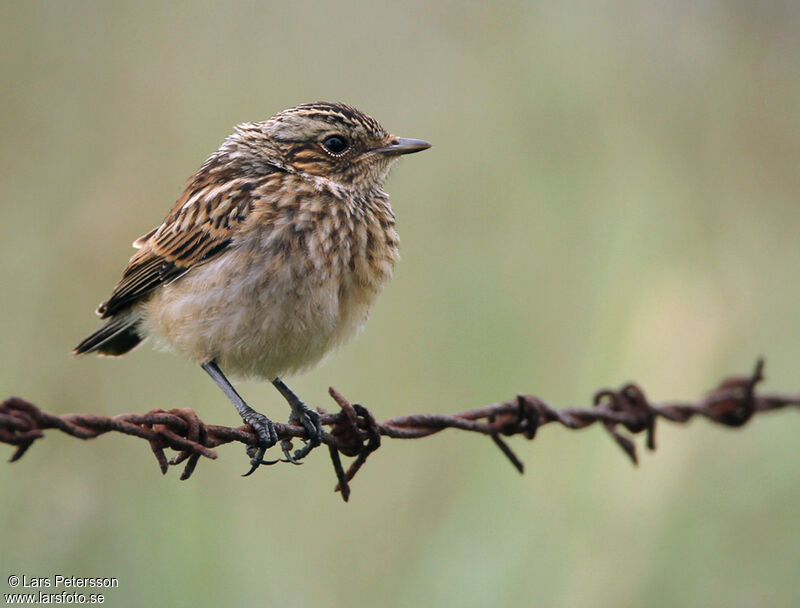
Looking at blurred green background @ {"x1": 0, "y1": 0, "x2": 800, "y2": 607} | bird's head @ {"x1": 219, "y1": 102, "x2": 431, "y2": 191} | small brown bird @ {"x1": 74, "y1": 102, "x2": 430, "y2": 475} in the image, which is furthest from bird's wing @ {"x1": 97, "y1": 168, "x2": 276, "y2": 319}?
blurred green background @ {"x1": 0, "y1": 0, "x2": 800, "y2": 607}

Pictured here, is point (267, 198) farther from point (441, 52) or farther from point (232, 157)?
point (441, 52)

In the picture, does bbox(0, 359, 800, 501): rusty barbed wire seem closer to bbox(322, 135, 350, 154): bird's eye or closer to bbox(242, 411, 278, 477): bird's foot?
bbox(242, 411, 278, 477): bird's foot

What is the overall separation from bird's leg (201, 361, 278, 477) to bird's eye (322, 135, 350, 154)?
1.28 metres

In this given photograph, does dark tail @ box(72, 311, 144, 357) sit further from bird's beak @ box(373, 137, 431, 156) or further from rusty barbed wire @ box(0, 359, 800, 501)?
rusty barbed wire @ box(0, 359, 800, 501)

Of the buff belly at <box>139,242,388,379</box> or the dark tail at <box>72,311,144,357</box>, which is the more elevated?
the buff belly at <box>139,242,388,379</box>

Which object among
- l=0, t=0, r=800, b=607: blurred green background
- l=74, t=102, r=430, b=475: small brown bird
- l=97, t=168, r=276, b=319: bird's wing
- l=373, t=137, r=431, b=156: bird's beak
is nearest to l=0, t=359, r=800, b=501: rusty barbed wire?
l=74, t=102, r=430, b=475: small brown bird

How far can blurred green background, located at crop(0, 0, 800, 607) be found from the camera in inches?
215

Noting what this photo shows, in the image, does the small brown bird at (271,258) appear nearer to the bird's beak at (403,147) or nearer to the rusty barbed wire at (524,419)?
the bird's beak at (403,147)

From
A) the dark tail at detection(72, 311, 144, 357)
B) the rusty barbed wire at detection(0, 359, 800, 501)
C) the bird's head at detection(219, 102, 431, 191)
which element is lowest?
the dark tail at detection(72, 311, 144, 357)

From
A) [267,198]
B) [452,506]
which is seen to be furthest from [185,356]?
[452,506]

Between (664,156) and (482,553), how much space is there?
137 inches

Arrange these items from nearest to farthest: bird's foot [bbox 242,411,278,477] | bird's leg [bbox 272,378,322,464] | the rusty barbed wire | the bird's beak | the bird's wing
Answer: the rusty barbed wire < bird's foot [bbox 242,411,278,477] < bird's leg [bbox 272,378,322,464] < the bird's wing < the bird's beak

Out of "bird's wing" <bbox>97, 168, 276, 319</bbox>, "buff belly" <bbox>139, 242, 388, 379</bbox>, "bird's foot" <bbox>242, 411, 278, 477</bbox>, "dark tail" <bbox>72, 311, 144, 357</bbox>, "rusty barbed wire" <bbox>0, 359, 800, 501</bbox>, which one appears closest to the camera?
"rusty barbed wire" <bbox>0, 359, 800, 501</bbox>

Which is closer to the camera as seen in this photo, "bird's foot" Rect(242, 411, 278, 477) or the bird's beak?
"bird's foot" Rect(242, 411, 278, 477)
